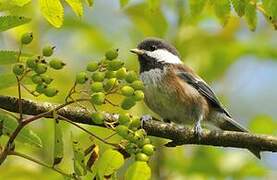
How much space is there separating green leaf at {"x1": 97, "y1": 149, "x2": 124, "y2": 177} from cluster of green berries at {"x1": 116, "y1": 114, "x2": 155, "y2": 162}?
42 mm

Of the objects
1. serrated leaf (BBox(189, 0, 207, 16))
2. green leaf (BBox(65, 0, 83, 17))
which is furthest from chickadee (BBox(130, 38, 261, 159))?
green leaf (BBox(65, 0, 83, 17))

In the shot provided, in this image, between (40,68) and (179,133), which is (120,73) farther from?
(179,133)

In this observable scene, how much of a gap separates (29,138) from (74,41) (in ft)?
8.40

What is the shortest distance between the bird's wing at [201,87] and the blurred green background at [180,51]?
9 centimetres

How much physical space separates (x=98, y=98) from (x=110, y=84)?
7cm

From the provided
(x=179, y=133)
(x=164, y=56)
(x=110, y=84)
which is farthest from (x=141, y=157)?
(x=164, y=56)

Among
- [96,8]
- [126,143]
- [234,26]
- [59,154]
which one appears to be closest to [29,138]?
[59,154]

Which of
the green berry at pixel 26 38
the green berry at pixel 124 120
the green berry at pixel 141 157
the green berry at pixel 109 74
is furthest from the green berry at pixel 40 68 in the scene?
the green berry at pixel 141 157

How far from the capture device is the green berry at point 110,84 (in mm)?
2236

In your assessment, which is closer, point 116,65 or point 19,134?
point 116,65

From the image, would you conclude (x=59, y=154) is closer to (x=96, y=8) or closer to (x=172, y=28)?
(x=172, y=28)

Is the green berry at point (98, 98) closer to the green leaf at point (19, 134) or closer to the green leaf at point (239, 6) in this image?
the green leaf at point (19, 134)

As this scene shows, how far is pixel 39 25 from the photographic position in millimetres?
4598

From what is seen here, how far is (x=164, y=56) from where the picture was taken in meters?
4.91
